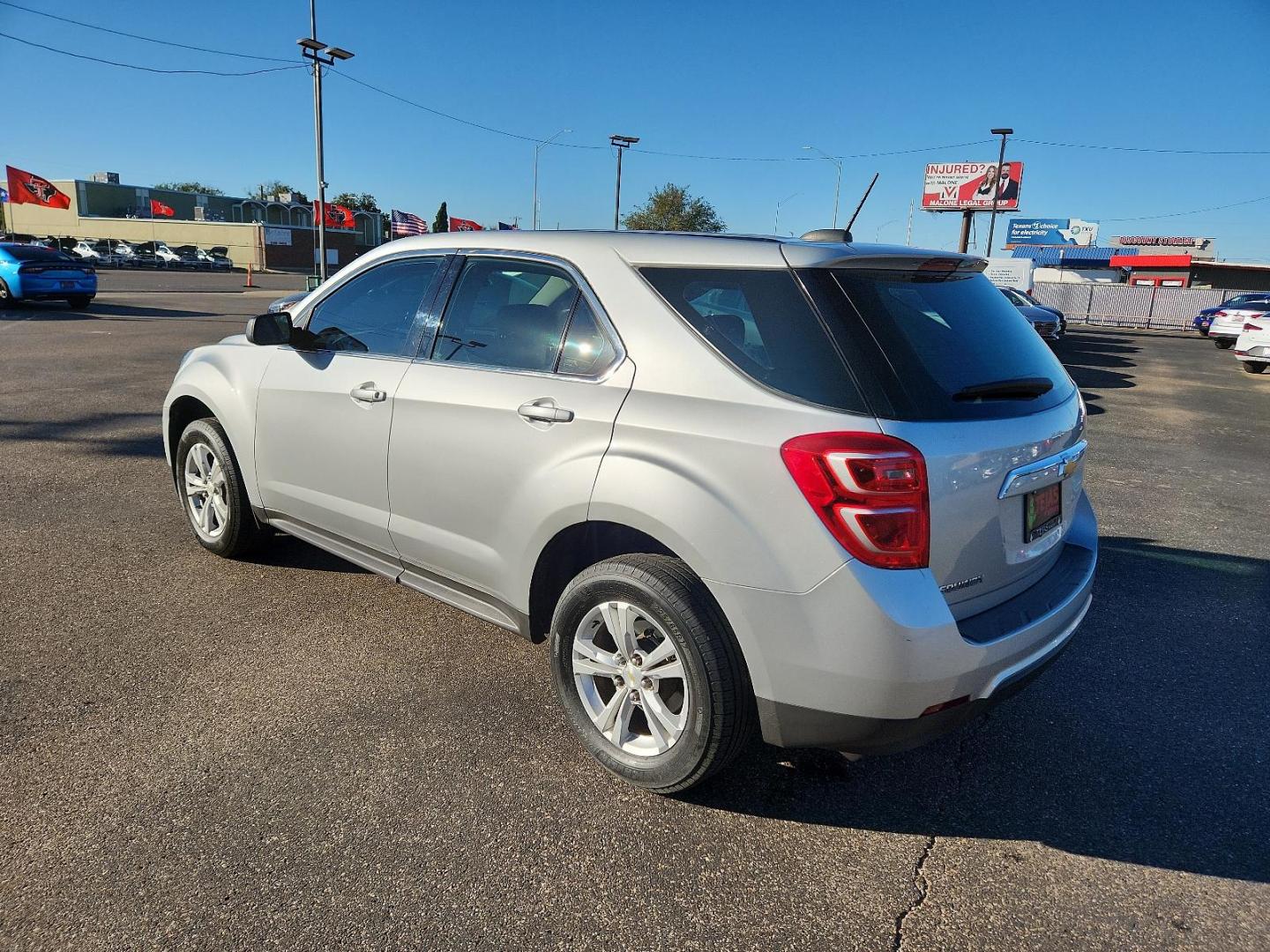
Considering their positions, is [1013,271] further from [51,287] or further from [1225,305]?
[51,287]

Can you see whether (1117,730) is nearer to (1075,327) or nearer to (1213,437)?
(1213,437)

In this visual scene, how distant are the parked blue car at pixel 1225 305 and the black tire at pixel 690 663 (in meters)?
31.2

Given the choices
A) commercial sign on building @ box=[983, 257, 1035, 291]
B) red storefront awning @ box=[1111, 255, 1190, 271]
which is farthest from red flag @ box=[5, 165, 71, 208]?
red storefront awning @ box=[1111, 255, 1190, 271]

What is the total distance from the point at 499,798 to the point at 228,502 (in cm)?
251

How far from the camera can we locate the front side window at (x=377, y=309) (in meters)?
3.70

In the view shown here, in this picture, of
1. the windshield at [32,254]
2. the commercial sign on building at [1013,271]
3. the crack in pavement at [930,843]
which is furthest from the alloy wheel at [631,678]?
the commercial sign on building at [1013,271]

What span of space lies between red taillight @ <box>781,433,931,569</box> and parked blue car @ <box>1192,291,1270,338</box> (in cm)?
3099

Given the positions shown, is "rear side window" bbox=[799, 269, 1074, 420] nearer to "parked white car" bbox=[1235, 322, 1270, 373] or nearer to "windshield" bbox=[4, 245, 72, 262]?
"parked white car" bbox=[1235, 322, 1270, 373]

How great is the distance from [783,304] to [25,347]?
14.4 m

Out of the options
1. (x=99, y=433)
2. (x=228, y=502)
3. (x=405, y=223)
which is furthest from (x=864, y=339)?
(x=405, y=223)

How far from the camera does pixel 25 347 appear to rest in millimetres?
13312

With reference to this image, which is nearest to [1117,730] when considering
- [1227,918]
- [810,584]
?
[1227,918]

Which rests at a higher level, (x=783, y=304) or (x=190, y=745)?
(x=783, y=304)

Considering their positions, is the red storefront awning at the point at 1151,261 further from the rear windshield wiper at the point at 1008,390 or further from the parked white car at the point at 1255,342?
the rear windshield wiper at the point at 1008,390
